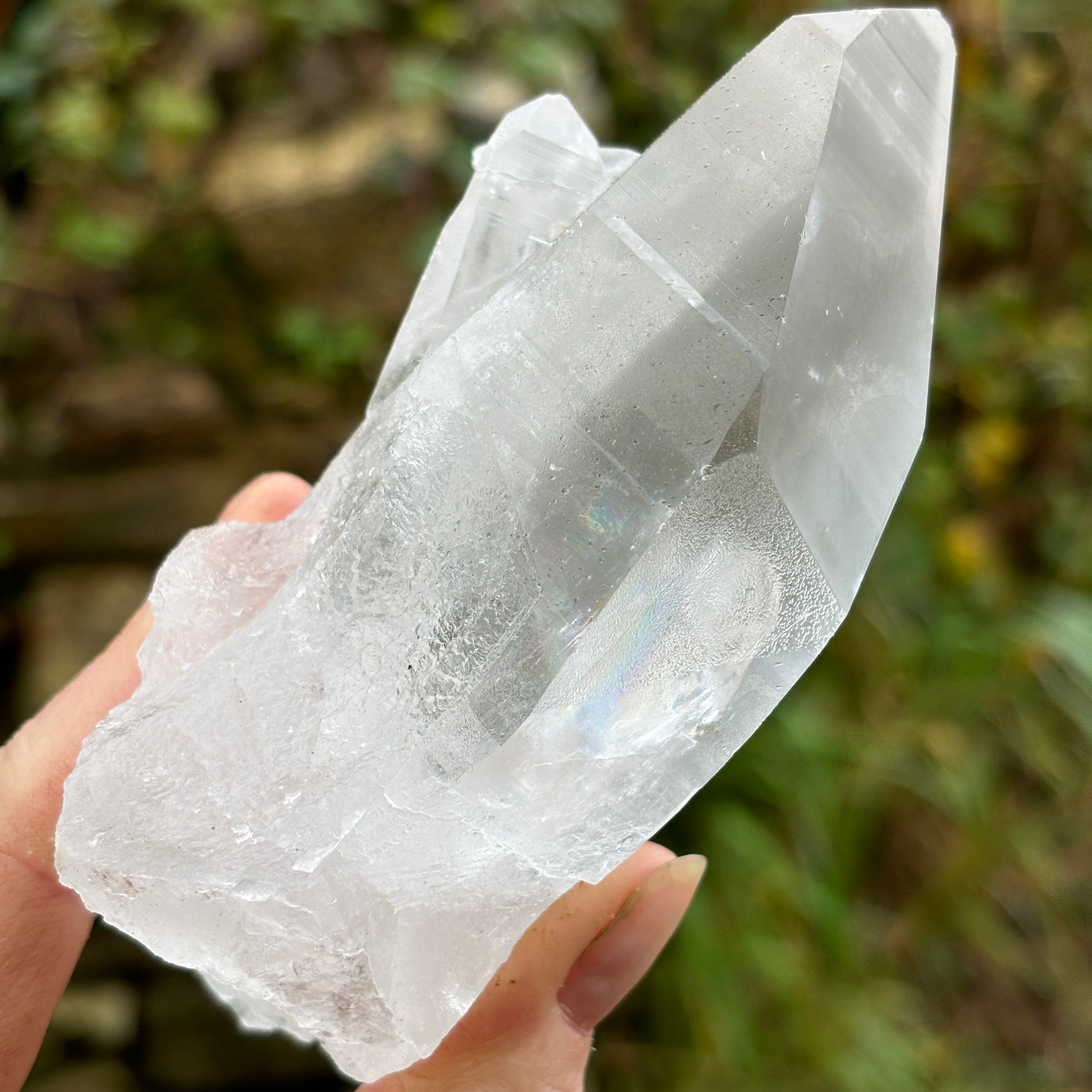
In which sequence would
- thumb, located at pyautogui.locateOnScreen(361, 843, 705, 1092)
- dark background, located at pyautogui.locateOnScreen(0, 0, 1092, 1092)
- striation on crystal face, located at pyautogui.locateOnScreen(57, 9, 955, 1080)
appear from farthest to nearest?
1. dark background, located at pyautogui.locateOnScreen(0, 0, 1092, 1092)
2. thumb, located at pyautogui.locateOnScreen(361, 843, 705, 1092)
3. striation on crystal face, located at pyautogui.locateOnScreen(57, 9, 955, 1080)

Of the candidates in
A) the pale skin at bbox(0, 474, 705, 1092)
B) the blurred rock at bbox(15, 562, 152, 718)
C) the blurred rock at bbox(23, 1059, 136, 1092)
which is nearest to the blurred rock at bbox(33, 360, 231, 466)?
the blurred rock at bbox(15, 562, 152, 718)

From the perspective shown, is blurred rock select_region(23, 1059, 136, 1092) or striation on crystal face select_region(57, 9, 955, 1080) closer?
striation on crystal face select_region(57, 9, 955, 1080)

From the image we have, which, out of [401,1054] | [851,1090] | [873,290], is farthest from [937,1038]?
[873,290]

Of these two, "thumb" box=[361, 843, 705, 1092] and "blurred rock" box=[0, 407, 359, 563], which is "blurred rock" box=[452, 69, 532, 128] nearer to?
"blurred rock" box=[0, 407, 359, 563]

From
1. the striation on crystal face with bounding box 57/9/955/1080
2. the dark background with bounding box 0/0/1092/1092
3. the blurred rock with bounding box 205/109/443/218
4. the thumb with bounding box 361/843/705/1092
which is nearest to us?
the striation on crystal face with bounding box 57/9/955/1080

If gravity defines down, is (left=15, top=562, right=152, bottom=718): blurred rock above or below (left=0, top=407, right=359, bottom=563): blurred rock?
below

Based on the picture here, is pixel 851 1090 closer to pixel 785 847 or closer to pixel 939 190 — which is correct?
pixel 785 847

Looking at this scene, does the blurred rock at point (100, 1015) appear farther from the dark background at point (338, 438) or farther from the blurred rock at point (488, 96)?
the blurred rock at point (488, 96)
